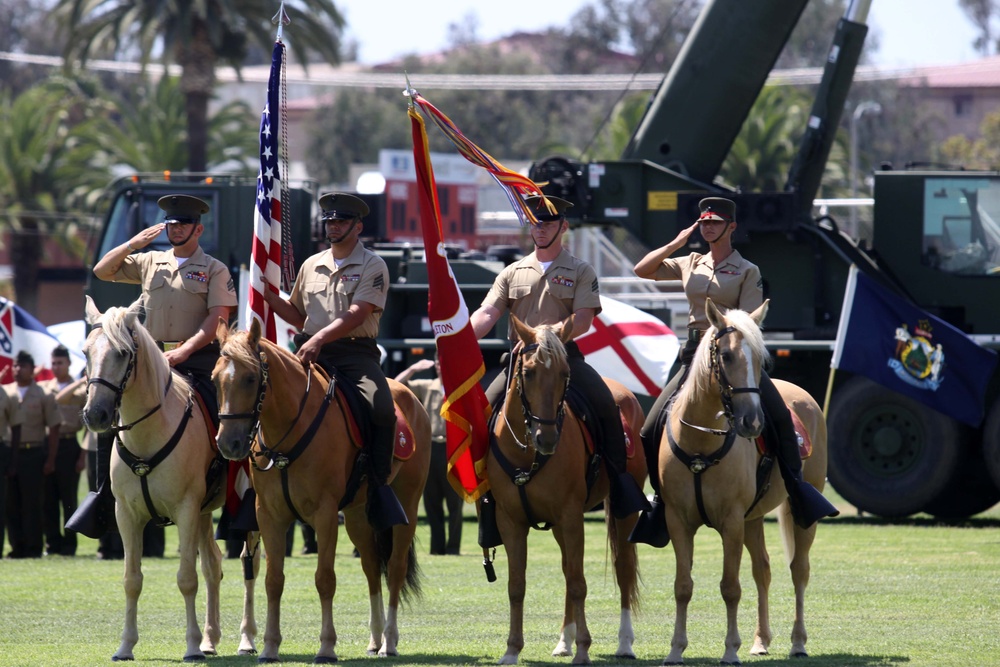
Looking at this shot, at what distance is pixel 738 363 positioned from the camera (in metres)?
9.16

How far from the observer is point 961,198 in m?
18.4

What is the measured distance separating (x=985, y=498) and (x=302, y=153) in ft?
206

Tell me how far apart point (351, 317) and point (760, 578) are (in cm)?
332

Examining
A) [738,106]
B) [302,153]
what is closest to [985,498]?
[738,106]

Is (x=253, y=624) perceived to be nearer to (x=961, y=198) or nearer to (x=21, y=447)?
(x=21, y=447)

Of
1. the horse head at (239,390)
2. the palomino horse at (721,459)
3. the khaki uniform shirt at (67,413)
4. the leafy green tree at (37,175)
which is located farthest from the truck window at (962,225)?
the leafy green tree at (37,175)

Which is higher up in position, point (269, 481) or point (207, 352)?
point (207, 352)

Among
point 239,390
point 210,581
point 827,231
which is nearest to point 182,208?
point 239,390

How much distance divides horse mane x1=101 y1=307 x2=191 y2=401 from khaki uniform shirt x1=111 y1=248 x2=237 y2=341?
50cm

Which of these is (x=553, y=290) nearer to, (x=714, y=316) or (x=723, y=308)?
(x=723, y=308)

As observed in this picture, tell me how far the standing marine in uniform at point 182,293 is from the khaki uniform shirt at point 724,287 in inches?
127

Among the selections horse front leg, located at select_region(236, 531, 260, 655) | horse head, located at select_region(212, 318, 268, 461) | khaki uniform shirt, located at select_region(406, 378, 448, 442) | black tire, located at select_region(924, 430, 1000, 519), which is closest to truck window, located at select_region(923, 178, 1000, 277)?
black tire, located at select_region(924, 430, 1000, 519)

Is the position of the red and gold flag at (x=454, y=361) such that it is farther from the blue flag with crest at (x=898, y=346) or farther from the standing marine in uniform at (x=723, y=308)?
the blue flag with crest at (x=898, y=346)

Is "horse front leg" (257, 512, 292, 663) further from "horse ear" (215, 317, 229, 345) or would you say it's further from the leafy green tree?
the leafy green tree
